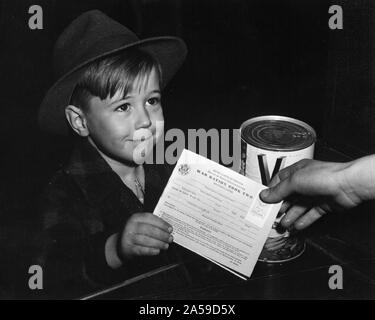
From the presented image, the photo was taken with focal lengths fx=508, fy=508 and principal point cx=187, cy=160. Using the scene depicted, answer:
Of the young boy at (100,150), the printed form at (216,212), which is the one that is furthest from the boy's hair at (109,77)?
the printed form at (216,212)

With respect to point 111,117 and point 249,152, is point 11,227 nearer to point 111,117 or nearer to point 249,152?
point 111,117

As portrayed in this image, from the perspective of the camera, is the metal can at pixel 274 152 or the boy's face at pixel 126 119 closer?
the metal can at pixel 274 152

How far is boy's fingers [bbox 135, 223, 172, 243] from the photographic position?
1.07 m

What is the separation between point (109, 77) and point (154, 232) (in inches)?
14.9

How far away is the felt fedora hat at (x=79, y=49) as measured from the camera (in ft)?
3.76

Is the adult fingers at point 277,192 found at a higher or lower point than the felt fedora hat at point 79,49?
lower

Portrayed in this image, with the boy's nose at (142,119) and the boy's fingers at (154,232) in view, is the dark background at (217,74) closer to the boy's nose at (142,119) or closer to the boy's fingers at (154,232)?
the boy's nose at (142,119)

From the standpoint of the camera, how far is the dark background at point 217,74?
3.91ft

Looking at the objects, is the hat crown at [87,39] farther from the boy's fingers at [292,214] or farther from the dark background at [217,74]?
the boy's fingers at [292,214]

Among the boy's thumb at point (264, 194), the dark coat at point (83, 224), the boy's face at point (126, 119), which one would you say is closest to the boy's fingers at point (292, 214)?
the boy's thumb at point (264, 194)

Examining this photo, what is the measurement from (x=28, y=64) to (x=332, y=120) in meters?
0.87

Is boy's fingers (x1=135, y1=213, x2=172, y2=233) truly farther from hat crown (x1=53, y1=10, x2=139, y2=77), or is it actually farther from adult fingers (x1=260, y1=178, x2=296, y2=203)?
hat crown (x1=53, y1=10, x2=139, y2=77)

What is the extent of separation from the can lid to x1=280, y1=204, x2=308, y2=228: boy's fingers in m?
0.16

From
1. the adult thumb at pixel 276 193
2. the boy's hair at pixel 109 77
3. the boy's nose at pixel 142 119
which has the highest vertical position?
the boy's hair at pixel 109 77
